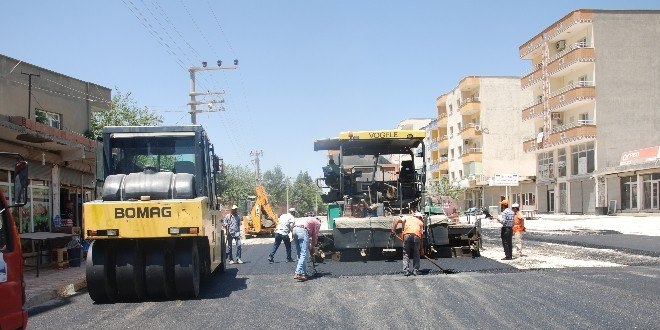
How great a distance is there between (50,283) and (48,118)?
52.7 ft

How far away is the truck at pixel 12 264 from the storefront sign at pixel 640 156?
36137 millimetres

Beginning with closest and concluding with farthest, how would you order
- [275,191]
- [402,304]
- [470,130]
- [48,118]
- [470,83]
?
[402,304] < [48,118] < [470,130] < [470,83] < [275,191]

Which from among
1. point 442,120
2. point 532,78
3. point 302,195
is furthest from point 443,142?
point 302,195

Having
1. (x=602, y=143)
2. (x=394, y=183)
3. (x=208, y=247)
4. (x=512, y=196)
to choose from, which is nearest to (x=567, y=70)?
(x=602, y=143)

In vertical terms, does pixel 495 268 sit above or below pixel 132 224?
below

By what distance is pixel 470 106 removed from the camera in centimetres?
6238

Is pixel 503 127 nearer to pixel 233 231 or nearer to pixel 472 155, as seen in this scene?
pixel 472 155

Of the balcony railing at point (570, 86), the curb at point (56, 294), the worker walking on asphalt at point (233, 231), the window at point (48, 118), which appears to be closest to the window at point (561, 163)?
the balcony railing at point (570, 86)

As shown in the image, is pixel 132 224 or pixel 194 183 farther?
pixel 194 183

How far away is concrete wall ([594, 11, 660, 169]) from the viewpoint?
41.2m

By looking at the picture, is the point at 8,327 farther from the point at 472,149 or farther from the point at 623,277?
the point at 472,149

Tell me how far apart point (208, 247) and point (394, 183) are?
590cm

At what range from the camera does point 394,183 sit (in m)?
15.7

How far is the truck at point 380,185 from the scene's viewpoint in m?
15.0
